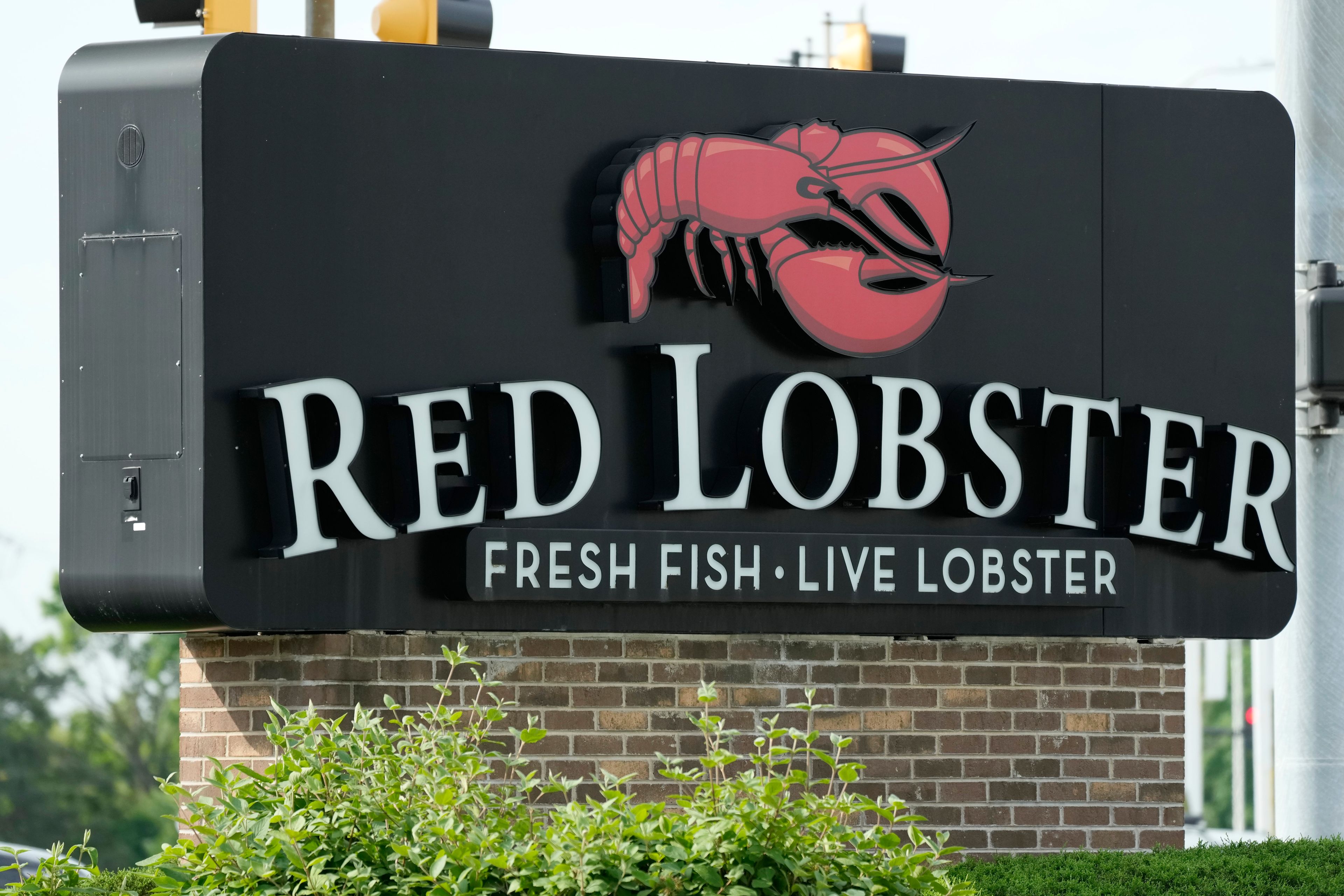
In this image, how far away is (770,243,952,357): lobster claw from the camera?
7.34 metres

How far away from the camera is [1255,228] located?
26.3 feet

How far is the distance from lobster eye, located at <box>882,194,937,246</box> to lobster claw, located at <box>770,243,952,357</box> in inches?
5.0

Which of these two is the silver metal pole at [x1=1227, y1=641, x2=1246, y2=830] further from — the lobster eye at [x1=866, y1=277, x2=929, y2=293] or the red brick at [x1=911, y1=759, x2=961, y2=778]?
the lobster eye at [x1=866, y1=277, x2=929, y2=293]

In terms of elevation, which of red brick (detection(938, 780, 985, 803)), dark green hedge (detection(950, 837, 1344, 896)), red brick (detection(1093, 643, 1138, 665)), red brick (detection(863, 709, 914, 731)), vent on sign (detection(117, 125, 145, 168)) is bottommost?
dark green hedge (detection(950, 837, 1344, 896))

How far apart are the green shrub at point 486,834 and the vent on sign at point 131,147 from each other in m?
2.91

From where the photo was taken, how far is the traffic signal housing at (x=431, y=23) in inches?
294

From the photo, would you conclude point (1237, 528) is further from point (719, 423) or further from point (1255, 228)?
point (719, 423)

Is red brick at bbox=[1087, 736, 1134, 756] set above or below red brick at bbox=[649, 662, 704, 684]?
below

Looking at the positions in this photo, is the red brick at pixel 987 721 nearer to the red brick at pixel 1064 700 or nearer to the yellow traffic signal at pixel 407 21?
the red brick at pixel 1064 700

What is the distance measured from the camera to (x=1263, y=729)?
92.9ft

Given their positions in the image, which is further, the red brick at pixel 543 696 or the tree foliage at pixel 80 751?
the tree foliage at pixel 80 751

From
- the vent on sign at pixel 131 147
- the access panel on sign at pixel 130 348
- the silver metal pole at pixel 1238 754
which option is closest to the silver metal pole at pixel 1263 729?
the silver metal pole at pixel 1238 754

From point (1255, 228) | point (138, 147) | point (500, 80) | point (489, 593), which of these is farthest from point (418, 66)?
point (1255, 228)

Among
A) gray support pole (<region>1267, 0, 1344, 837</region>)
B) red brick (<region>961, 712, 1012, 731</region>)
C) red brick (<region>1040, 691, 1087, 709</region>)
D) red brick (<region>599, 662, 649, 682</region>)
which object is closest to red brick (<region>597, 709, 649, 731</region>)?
red brick (<region>599, 662, 649, 682</region>)
